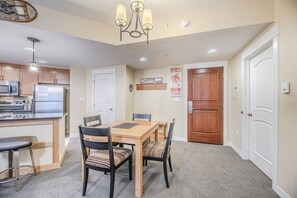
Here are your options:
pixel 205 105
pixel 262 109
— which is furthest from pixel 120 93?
pixel 262 109

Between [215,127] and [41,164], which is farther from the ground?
[215,127]

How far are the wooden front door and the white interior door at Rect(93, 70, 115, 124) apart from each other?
2208 millimetres

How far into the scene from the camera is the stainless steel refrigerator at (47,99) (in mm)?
3828

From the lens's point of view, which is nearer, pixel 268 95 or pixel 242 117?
pixel 268 95

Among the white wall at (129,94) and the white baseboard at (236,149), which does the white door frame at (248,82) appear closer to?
the white baseboard at (236,149)

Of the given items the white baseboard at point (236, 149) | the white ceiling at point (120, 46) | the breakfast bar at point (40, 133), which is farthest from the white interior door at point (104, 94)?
the white baseboard at point (236, 149)

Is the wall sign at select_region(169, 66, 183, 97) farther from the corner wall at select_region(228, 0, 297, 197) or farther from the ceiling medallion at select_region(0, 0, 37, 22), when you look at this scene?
the ceiling medallion at select_region(0, 0, 37, 22)

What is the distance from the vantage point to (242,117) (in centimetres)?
285

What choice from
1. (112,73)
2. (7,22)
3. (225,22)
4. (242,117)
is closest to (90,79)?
(112,73)

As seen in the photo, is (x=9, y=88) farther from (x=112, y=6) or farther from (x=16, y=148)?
(x=112, y=6)

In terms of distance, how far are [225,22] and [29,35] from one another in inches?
115

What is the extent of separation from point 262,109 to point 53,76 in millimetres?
5284

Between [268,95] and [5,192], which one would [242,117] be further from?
[5,192]

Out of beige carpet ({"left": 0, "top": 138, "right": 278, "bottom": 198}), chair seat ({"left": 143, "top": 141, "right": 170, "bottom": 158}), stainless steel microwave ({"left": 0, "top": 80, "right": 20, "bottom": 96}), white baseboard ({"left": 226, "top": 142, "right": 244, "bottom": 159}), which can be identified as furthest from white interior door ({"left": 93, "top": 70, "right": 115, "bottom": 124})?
white baseboard ({"left": 226, "top": 142, "right": 244, "bottom": 159})
